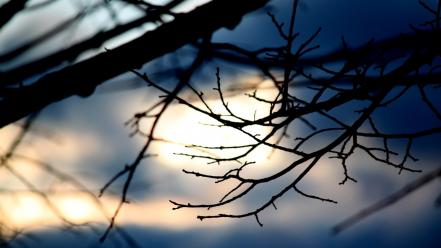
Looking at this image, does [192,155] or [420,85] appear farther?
[192,155]

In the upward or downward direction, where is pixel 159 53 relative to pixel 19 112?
upward

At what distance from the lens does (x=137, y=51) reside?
97.2 inches

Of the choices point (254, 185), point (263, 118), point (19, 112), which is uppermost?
point (19, 112)

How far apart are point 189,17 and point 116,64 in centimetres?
52

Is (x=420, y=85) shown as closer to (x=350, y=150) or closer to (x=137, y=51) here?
(x=350, y=150)

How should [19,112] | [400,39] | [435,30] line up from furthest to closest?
[19,112] < [400,39] < [435,30]

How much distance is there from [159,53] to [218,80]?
41cm

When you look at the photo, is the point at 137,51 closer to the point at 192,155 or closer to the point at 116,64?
the point at 116,64

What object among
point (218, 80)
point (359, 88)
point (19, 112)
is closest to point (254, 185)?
point (218, 80)

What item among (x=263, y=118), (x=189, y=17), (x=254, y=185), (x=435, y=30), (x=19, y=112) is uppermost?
(x=189, y=17)

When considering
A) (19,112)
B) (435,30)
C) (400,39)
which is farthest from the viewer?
(19,112)

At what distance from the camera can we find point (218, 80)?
240cm

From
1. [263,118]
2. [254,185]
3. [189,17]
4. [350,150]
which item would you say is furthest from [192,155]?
[350,150]

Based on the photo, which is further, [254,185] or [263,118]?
[254,185]
